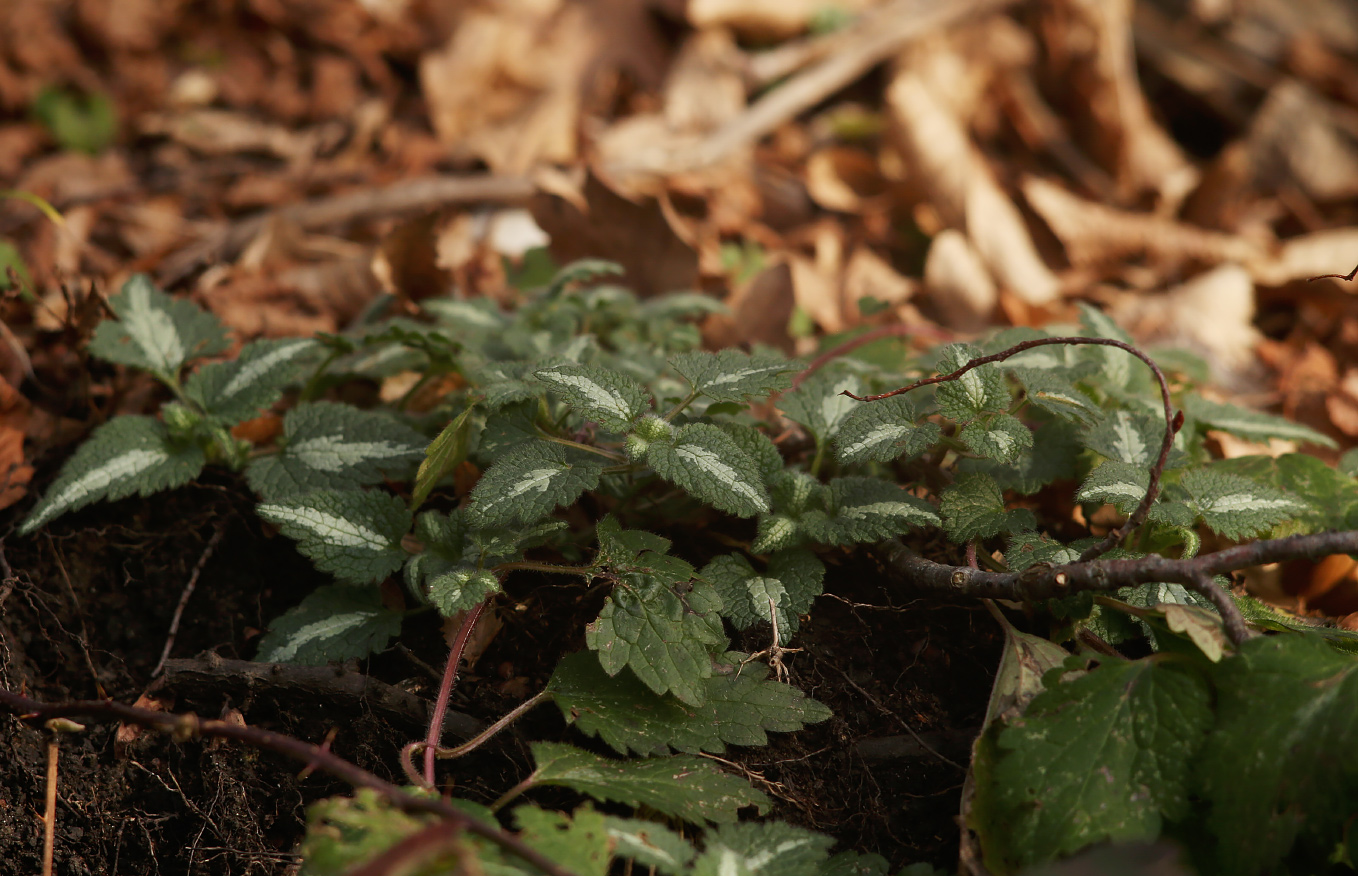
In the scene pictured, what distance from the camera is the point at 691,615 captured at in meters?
1.46

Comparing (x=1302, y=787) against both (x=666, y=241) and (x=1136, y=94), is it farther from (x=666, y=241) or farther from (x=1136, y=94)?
(x=1136, y=94)

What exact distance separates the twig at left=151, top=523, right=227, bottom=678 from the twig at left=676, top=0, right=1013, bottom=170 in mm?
2752

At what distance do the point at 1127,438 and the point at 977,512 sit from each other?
0.36 m

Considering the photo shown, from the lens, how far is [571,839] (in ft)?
3.63

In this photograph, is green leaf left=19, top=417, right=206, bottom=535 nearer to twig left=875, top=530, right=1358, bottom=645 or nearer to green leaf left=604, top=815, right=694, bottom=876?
green leaf left=604, top=815, right=694, bottom=876

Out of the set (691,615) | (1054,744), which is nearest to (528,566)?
(691,615)

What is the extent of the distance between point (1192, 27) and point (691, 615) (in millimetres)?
4604

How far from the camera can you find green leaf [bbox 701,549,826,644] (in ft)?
4.88

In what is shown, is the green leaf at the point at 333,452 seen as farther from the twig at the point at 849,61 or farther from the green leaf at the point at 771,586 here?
the twig at the point at 849,61

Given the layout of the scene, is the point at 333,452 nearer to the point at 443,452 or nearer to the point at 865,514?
the point at 443,452

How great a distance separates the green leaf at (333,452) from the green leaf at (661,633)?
0.60 meters

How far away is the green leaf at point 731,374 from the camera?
1.54 metres

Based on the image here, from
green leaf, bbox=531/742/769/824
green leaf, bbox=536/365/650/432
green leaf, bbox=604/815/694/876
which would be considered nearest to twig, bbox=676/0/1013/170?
green leaf, bbox=536/365/650/432

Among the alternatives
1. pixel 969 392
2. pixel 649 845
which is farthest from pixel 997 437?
pixel 649 845
